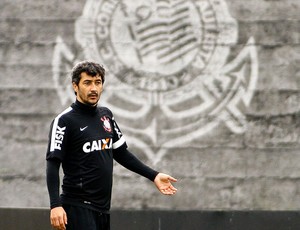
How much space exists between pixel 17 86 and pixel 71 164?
261 cm

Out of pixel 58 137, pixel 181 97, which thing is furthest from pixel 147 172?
pixel 181 97

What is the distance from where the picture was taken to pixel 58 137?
16.4 ft

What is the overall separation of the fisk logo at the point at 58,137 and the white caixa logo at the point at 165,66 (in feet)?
8.10

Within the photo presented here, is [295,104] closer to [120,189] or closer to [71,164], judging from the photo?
[120,189]

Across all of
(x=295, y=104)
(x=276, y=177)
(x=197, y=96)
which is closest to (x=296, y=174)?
(x=276, y=177)

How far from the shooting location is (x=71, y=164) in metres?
5.08

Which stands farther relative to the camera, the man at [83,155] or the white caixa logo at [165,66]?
the white caixa logo at [165,66]

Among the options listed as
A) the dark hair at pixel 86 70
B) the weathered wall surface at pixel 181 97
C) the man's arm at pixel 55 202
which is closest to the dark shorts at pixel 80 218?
the man's arm at pixel 55 202

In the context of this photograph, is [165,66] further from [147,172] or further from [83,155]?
[83,155]

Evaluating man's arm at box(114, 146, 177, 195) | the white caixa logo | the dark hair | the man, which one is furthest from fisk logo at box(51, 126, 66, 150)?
the white caixa logo

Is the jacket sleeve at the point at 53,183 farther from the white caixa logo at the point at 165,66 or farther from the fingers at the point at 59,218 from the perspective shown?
the white caixa logo at the point at 165,66

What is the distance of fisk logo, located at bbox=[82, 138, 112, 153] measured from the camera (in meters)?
5.05

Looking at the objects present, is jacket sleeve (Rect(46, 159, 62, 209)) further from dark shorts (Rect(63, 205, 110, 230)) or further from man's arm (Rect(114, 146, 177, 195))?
man's arm (Rect(114, 146, 177, 195))

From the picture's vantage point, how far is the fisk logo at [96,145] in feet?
16.6
